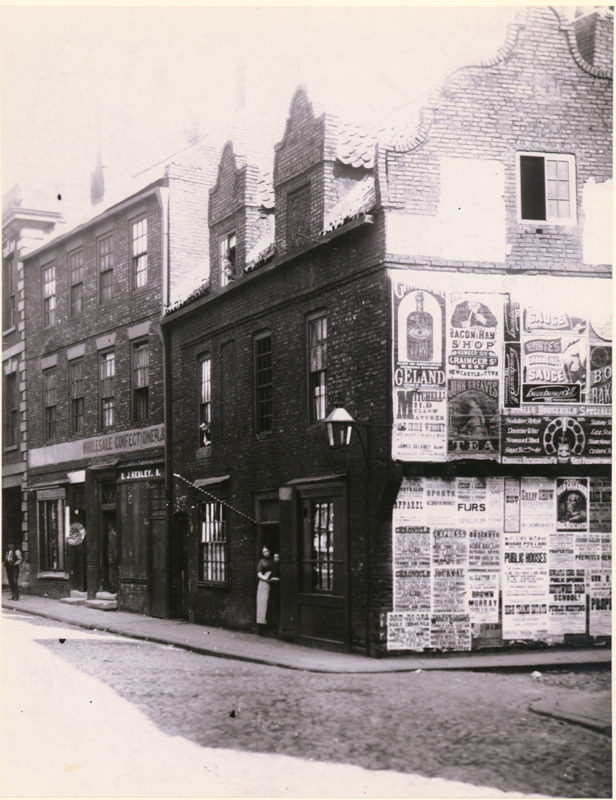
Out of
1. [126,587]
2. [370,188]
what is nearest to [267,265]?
[370,188]

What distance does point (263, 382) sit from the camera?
837 inches

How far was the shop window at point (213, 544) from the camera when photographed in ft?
73.9

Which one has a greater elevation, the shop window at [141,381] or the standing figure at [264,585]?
the shop window at [141,381]

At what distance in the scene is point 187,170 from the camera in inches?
1004

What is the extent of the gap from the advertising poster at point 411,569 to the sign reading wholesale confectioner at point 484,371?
115 cm

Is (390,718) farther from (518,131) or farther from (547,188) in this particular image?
(518,131)

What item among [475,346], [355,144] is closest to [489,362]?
[475,346]

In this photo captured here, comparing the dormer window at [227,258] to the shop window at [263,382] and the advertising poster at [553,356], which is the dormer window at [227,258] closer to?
the shop window at [263,382]

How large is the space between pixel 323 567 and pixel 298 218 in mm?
6107

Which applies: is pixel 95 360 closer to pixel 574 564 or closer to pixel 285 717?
pixel 574 564

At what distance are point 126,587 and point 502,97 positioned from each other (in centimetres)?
1458

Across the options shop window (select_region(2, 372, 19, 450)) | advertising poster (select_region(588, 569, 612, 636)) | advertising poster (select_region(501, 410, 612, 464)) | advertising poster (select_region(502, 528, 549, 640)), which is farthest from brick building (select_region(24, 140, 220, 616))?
advertising poster (select_region(588, 569, 612, 636))

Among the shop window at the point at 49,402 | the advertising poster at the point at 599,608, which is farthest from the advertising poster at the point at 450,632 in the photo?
the shop window at the point at 49,402

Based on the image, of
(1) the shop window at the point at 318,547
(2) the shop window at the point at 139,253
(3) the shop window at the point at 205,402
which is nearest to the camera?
(1) the shop window at the point at 318,547
